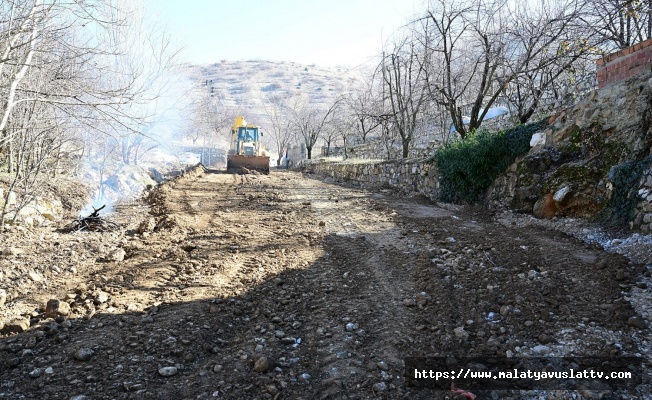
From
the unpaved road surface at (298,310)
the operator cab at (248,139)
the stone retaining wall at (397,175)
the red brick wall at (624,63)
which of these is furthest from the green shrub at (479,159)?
the operator cab at (248,139)

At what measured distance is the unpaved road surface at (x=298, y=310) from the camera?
2830 millimetres

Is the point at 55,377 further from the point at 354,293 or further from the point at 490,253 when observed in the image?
the point at 490,253

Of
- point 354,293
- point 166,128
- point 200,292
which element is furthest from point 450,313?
point 166,128

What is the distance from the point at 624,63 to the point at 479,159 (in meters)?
3.03

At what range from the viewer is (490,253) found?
5320mm

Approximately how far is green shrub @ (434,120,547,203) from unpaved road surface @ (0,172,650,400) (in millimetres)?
2485

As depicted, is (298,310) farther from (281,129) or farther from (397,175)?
(281,129)

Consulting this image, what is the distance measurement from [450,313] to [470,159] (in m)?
6.39

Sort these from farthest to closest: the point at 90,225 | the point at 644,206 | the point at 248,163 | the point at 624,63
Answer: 1. the point at 248,163
2. the point at 90,225
3. the point at 624,63
4. the point at 644,206

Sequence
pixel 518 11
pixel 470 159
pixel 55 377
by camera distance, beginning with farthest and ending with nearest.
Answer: pixel 518 11 < pixel 470 159 < pixel 55 377

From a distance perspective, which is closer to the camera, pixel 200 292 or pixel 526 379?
pixel 526 379

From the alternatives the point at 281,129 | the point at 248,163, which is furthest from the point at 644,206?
the point at 281,129

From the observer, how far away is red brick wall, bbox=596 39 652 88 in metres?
6.55

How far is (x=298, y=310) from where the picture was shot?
4.00 meters
